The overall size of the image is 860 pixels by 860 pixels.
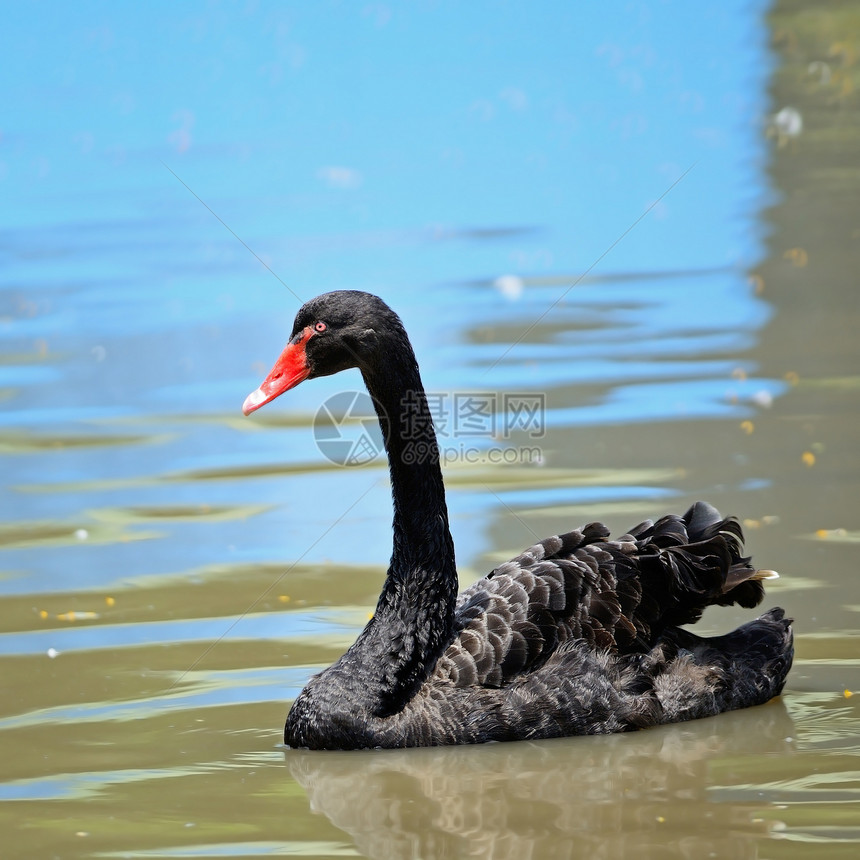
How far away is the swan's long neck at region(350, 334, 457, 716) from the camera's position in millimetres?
6672

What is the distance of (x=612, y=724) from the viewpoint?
6605 mm

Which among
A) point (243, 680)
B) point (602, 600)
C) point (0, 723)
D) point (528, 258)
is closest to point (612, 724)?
point (602, 600)

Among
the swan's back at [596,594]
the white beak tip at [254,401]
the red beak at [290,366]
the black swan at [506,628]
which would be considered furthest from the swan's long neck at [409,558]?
the white beak tip at [254,401]

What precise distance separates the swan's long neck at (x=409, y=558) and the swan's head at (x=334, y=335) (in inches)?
3.9

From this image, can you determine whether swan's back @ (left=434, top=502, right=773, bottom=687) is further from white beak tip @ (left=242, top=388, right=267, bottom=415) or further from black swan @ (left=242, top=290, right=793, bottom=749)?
white beak tip @ (left=242, top=388, right=267, bottom=415)

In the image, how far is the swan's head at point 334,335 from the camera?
6691 millimetres

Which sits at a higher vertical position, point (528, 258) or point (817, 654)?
point (528, 258)

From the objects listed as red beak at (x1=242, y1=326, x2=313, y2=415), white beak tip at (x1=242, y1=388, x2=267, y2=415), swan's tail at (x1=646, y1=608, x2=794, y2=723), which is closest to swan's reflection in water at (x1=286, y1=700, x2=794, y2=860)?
swan's tail at (x1=646, y1=608, x2=794, y2=723)

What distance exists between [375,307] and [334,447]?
480cm

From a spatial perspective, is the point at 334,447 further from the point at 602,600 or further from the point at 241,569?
the point at 602,600

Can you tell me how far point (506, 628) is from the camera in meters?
6.72

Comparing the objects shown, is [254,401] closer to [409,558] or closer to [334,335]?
[334,335]

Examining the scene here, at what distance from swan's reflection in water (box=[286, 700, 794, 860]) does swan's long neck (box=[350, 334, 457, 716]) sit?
409 millimetres

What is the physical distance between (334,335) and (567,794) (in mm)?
2338
